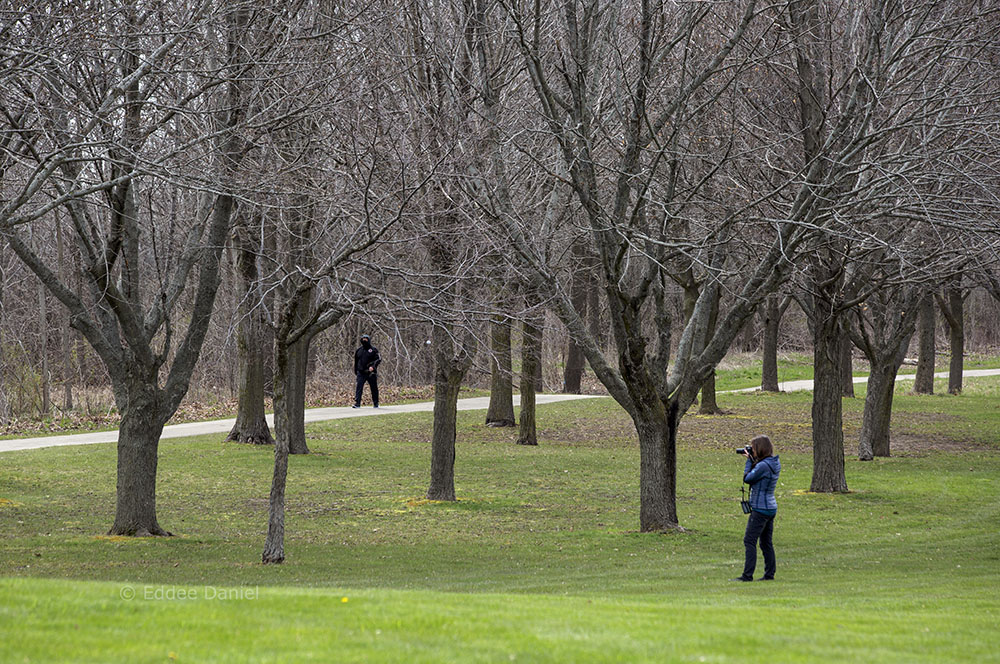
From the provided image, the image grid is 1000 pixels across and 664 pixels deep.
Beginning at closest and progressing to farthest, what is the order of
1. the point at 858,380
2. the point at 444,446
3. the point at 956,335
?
the point at 444,446, the point at 956,335, the point at 858,380

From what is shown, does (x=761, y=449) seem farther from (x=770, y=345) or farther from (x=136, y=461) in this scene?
(x=770, y=345)

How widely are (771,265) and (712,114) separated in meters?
3.32

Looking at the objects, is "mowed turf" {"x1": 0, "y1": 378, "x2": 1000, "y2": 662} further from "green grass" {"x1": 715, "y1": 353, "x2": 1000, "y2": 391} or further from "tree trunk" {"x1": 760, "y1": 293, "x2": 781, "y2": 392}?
"green grass" {"x1": 715, "y1": 353, "x2": 1000, "y2": 391}

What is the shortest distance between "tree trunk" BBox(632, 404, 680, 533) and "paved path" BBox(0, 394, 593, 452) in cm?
1444

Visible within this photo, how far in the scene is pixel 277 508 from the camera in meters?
11.2

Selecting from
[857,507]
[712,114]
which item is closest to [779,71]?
[712,114]

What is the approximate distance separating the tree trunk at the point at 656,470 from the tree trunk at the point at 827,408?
5072mm

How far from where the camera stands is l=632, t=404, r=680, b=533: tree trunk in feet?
45.0

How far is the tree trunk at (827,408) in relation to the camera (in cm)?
1778

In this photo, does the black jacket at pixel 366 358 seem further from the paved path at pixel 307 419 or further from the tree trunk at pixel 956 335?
the tree trunk at pixel 956 335

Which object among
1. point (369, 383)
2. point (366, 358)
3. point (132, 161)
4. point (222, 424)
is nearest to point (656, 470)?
point (132, 161)

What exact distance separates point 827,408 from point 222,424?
16340 millimetres

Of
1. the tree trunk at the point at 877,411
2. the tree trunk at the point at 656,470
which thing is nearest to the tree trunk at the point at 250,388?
the tree trunk at the point at 656,470

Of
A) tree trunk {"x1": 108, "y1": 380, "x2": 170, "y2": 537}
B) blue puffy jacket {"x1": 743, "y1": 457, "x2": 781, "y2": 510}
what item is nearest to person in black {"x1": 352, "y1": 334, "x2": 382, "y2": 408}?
tree trunk {"x1": 108, "y1": 380, "x2": 170, "y2": 537}
